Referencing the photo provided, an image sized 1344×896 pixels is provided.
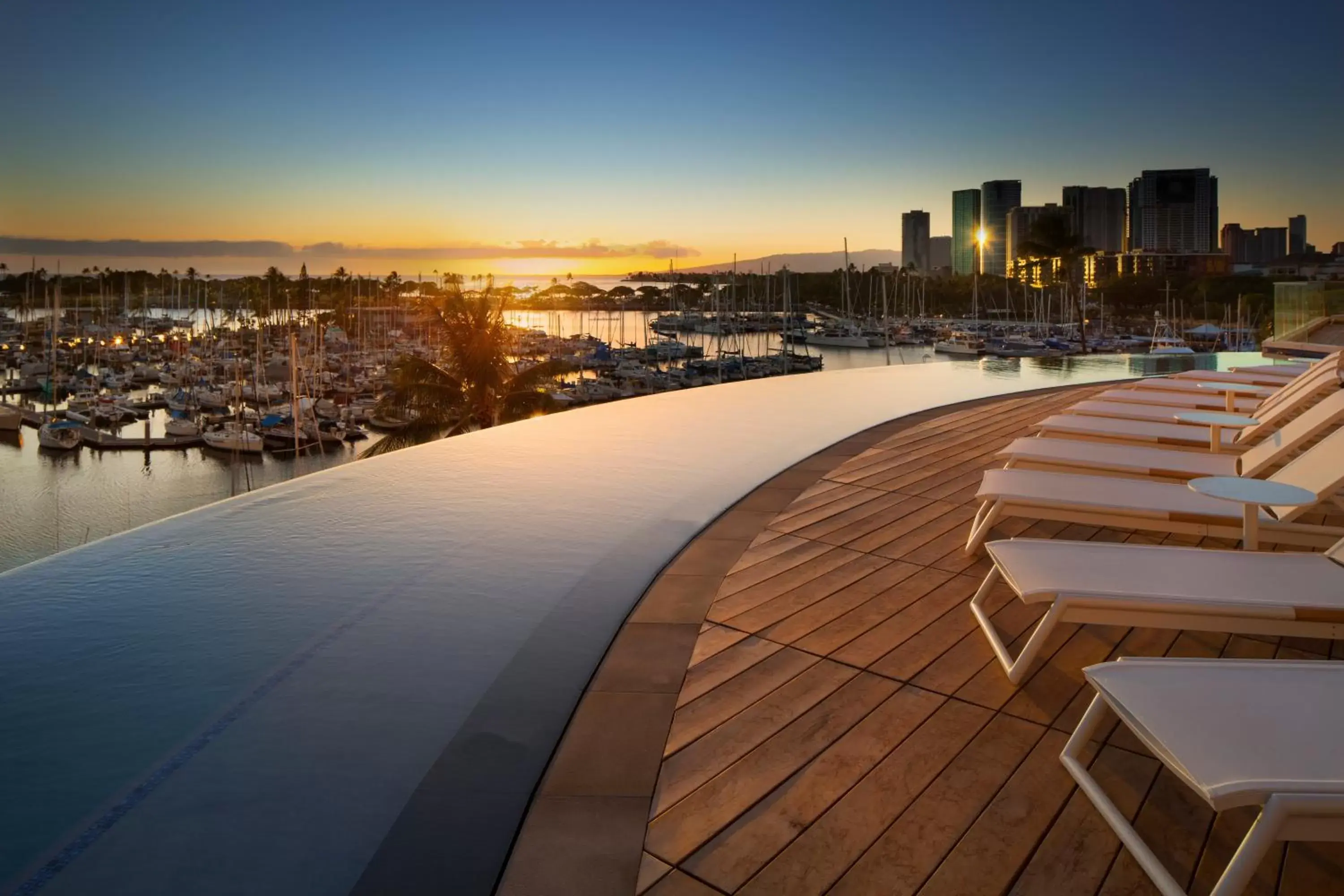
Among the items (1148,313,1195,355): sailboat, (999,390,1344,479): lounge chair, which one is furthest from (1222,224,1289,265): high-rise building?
(999,390,1344,479): lounge chair

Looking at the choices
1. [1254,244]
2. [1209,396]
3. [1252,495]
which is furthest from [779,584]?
[1254,244]

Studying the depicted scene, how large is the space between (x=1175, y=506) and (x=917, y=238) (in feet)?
253

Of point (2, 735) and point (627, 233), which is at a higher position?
point (627, 233)

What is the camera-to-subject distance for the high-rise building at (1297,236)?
165 ft

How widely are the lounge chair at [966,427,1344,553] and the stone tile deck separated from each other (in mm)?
317

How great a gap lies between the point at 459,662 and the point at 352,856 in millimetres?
933

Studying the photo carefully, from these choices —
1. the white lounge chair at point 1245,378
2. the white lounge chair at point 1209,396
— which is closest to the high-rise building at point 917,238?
the white lounge chair at point 1245,378

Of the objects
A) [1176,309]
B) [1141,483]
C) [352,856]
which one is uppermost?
[1176,309]

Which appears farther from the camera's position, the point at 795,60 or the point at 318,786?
the point at 795,60

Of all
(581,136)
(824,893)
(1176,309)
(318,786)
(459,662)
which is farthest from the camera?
(1176,309)

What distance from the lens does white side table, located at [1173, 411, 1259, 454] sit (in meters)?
4.21

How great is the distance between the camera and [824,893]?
1453mm

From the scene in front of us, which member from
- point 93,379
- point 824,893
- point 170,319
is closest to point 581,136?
point 824,893

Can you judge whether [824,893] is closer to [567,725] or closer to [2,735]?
[567,725]
